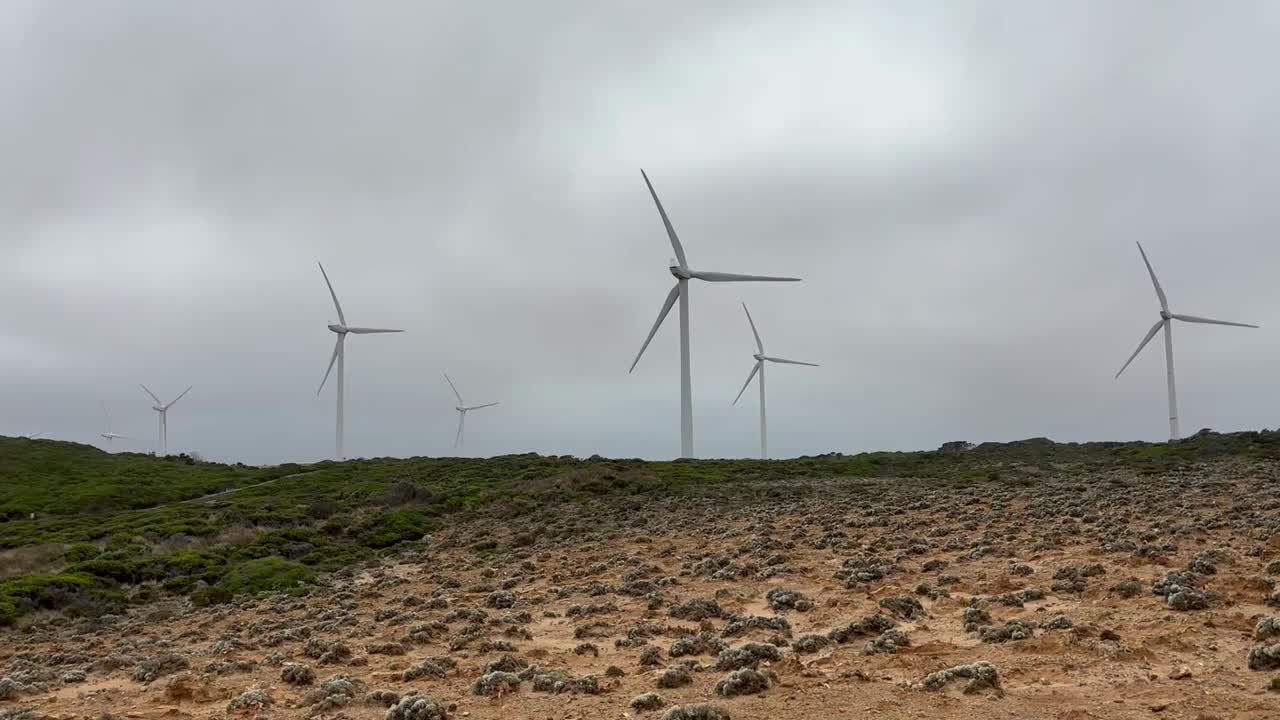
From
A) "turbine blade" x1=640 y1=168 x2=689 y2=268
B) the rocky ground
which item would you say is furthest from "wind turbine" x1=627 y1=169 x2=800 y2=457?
the rocky ground

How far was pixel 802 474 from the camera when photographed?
66250mm

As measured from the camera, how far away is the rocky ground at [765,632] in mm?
12484

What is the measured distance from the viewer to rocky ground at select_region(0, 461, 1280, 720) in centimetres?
1248

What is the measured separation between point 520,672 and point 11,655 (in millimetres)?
18866

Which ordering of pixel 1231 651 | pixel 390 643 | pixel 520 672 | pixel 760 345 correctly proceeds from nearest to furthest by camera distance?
1. pixel 1231 651
2. pixel 520 672
3. pixel 390 643
4. pixel 760 345

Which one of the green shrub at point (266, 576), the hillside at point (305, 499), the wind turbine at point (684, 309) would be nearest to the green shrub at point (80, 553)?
the hillside at point (305, 499)

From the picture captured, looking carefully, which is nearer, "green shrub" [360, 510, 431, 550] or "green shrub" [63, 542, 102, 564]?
"green shrub" [63, 542, 102, 564]

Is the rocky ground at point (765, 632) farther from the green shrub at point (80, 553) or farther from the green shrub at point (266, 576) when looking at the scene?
the green shrub at point (80, 553)

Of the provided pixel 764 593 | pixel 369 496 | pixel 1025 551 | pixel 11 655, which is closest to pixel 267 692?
pixel 764 593

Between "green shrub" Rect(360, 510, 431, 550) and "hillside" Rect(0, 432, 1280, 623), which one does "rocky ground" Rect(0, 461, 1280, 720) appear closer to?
"hillside" Rect(0, 432, 1280, 623)

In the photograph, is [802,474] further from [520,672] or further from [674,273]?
[520,672]

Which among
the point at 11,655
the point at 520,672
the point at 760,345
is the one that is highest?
the point at 760,345

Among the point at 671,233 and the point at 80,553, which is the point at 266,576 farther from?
the point at 671,233

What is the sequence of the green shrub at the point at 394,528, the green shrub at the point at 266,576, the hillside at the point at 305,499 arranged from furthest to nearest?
the green shrub at the point at 394,528
the hillside at the point at 305,499
the green shrub at the point at 266,576
